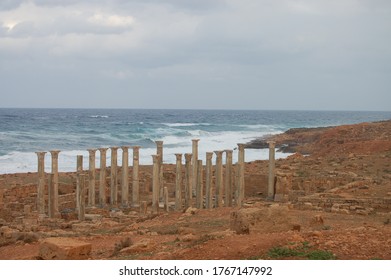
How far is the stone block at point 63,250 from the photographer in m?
12.5

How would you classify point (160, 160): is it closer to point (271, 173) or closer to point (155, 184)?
point (155, 184)

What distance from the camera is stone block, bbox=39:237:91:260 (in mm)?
12539

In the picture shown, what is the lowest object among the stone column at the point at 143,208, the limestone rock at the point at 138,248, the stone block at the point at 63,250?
the stone column at the point at 143,208

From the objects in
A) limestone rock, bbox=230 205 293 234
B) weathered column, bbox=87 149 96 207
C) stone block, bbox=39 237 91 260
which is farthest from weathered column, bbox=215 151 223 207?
stone block, bbox=39 237 91 260

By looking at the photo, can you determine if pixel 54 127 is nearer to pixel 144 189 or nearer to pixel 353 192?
pixel 144 189

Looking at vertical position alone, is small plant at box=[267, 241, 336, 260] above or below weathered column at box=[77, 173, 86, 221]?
above

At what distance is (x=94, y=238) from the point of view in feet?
59.0

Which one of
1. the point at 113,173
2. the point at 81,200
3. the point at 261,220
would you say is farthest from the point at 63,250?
the point at 113,173

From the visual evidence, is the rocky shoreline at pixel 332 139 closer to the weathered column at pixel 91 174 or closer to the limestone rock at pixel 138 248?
the weathered column at pixel 91 174

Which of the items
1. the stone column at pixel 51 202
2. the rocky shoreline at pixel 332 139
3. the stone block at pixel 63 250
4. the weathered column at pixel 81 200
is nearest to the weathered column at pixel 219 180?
the weathered column at pixel 81 200

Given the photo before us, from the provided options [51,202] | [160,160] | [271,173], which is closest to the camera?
[51,202]

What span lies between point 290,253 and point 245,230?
10.6 feet

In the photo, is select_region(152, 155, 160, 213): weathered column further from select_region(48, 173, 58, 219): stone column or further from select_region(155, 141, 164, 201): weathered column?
select_region(48, 173, 58, 219): stone column

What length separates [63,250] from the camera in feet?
41.1
